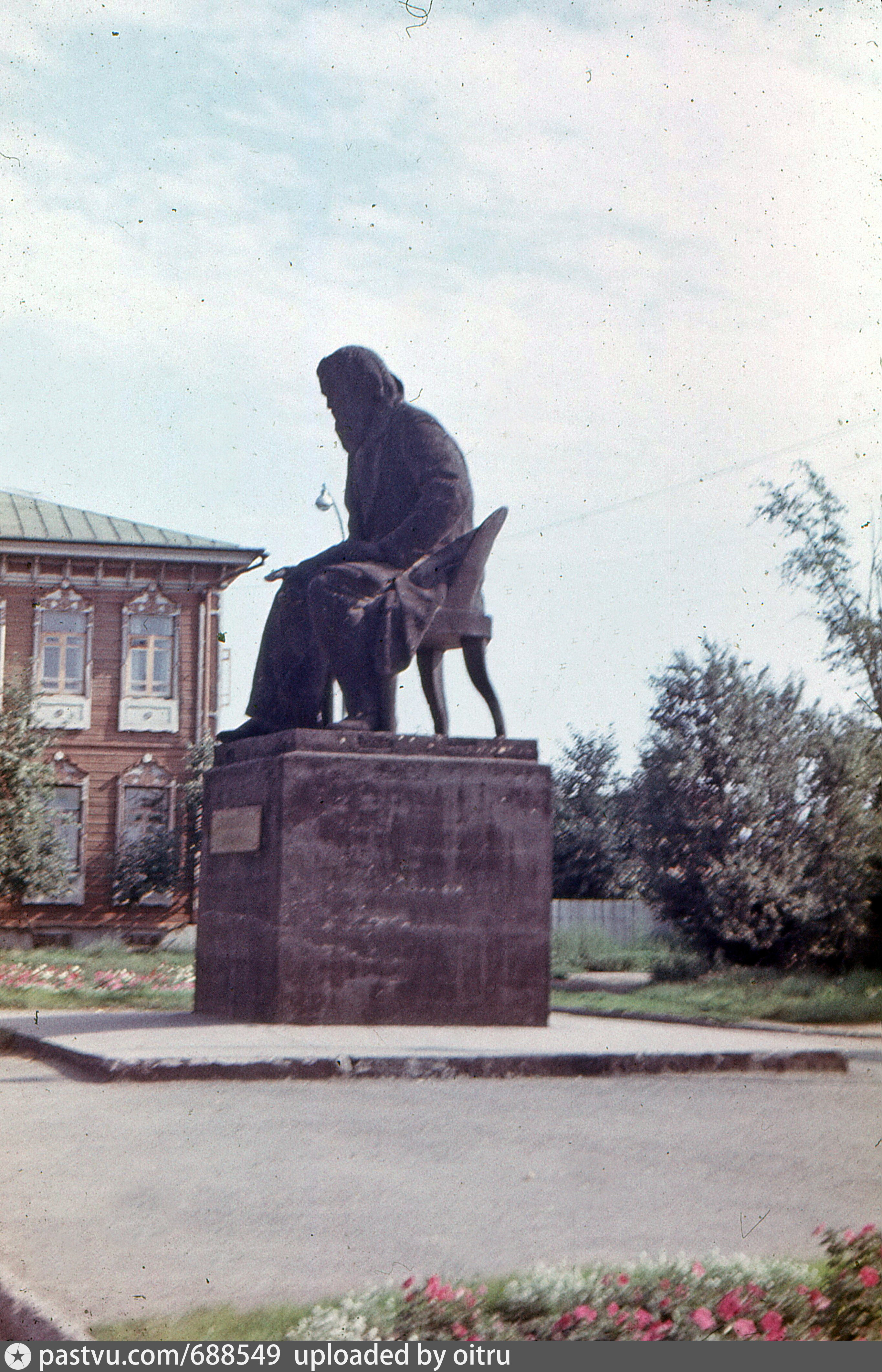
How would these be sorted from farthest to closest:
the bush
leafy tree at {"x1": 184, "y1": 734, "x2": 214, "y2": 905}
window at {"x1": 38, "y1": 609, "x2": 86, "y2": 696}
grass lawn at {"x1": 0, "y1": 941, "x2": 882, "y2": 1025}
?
window at {"x1": 38, "y1": 609, "x2": 86, "y2": 696} < leafy tree at {"x1": 184, "y1": 734, "x2": 214, "y2": 905} < the bush < grass lawn at {"x1": 0, "y1": 941, "x2": 882, "y2": 1025}

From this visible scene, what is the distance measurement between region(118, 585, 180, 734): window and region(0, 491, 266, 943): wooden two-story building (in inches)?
1.0

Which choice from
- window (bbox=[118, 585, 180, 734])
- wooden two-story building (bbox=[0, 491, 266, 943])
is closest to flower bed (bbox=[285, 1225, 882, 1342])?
wooden two-story building (bbox=[0, 491, 266, 943])

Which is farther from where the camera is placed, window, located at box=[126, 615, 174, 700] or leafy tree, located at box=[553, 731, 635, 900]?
leafy tree, located at box=[553, 731, 635, 900]

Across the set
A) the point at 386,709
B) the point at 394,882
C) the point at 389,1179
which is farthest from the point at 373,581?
the point at 389,1179

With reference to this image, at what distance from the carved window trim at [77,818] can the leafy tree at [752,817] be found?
12673 mm

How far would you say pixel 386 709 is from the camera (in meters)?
7.30

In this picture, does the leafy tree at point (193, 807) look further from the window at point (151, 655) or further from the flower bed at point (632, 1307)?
the flower bed at point (632, 1307)

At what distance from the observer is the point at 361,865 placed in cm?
685

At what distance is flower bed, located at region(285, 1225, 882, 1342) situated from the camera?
8.71 feet

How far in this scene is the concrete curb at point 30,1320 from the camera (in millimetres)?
2674

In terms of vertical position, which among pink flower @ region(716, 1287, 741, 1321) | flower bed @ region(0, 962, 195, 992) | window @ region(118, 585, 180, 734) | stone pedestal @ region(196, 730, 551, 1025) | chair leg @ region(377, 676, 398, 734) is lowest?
flower bed @ region(0, 962, 195, 992)

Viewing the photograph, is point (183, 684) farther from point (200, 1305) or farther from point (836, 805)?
point (200, 1305)

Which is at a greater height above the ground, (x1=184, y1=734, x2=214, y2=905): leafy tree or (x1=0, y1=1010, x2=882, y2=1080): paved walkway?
(x1=184, y1=734, x2=214, y2=905): leafy tree

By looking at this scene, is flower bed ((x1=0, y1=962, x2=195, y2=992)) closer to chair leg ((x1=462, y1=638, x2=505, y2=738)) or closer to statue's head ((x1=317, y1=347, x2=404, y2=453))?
chair leg ((x1=462, y1=638, x2=505, y2=738))
